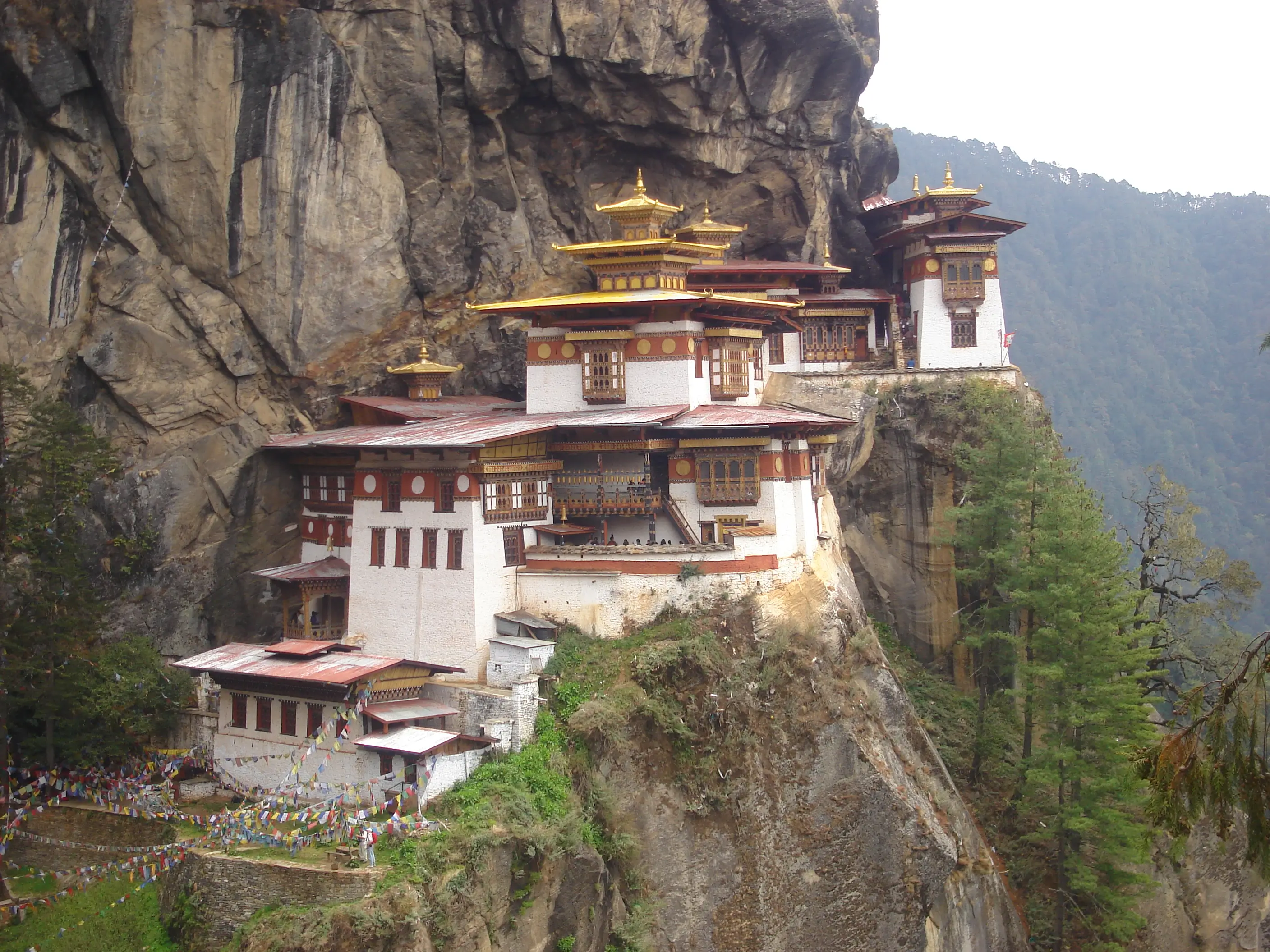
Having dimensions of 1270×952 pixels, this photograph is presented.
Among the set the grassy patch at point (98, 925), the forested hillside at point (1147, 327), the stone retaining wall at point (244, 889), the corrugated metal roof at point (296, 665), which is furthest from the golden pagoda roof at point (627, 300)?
the forested hillside at point (1147, 327)

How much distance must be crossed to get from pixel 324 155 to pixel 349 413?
698 cm

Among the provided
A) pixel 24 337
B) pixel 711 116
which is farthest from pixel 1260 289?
pixel 24 337

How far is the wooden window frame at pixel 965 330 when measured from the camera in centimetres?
4325

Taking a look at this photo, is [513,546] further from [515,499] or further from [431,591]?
[431,591]

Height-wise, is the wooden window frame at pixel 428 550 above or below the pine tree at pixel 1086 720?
above

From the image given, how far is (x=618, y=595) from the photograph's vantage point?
3066cm

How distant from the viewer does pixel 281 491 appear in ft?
115

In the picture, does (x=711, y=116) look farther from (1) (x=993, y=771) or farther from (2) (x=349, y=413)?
(1) (x=993, y=771)

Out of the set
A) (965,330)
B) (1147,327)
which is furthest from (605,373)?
(1147,327)

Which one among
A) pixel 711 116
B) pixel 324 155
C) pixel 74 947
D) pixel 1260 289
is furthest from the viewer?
pixel 1260 289

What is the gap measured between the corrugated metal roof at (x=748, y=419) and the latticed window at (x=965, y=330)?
34.6 ft

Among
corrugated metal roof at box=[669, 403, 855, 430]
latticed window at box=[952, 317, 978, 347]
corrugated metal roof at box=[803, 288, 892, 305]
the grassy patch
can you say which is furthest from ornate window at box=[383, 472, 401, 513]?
latticed window at box=[952, 317, 978, 347]

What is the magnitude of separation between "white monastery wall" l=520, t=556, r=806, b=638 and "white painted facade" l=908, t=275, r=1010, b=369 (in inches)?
604

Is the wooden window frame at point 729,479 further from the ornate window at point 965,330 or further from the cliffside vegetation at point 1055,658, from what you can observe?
the ornate window at point 965,330
